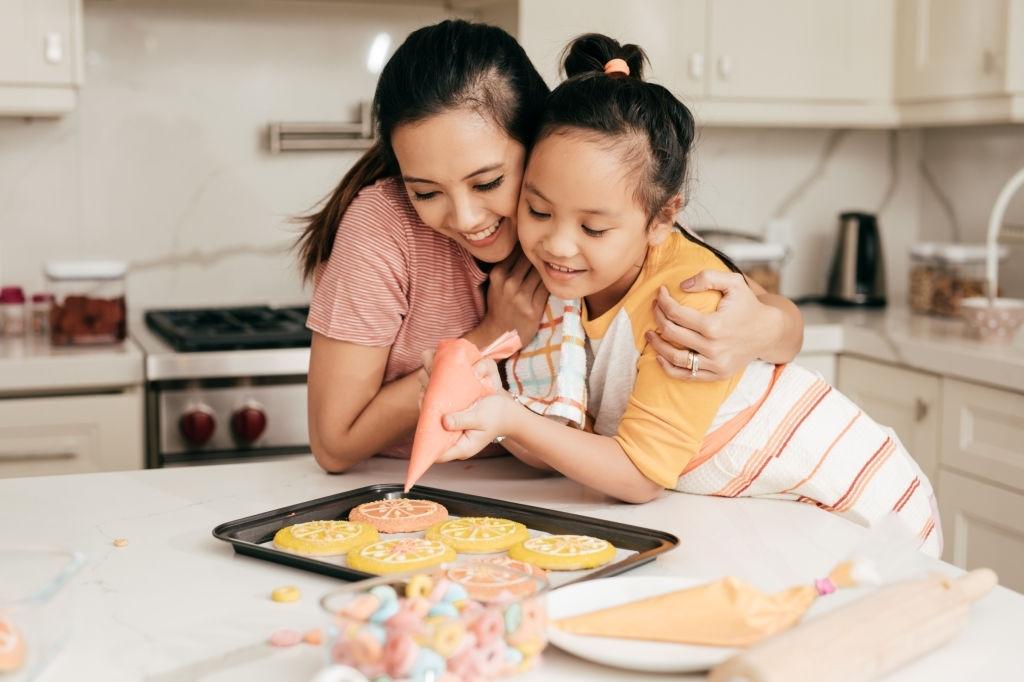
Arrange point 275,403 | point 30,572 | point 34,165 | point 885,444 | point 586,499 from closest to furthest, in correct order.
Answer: point 30,572 < point 586,499 < point 885,444 < point 275,403 < point 34,165

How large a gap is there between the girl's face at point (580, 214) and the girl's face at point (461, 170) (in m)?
0.04

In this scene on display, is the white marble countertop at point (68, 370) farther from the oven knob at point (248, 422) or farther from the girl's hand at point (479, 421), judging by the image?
the girl's hand at point (479, 421)

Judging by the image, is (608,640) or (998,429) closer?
(608,640)

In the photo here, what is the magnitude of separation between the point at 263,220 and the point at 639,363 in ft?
6.16

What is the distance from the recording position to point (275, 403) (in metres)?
2.45

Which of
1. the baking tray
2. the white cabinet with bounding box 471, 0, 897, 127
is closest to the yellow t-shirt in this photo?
A: the baking tray

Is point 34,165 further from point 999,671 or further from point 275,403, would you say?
point 999,671

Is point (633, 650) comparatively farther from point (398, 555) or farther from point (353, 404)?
point (353, 404)

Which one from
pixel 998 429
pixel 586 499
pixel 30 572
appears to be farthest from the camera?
pixel 998 429

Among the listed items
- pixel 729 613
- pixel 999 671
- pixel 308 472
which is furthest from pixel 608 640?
pixel 308 472

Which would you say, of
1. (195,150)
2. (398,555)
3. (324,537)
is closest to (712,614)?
(398,555)

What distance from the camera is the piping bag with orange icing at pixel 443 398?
3.56ft

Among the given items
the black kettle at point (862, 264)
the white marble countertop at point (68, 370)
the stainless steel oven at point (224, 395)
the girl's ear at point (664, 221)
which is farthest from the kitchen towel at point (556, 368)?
the black kettle at point (862, 264)

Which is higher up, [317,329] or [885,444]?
[317,329]
